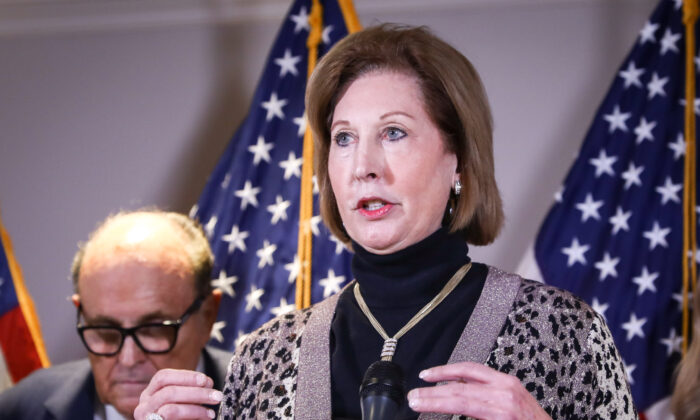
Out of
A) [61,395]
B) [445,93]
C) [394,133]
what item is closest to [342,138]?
[394,133]

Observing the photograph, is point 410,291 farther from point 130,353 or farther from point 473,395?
point 130,353

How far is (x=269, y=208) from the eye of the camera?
2.79m

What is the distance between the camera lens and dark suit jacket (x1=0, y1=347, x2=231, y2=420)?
8.35ft

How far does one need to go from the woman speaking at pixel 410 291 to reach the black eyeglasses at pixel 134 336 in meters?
0.81

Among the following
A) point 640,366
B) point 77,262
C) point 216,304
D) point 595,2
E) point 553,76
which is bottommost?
point 640,366

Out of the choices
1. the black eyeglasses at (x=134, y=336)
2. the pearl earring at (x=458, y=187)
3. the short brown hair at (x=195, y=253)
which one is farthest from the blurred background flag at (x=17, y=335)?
the pearl earring at (x=458, y=187)

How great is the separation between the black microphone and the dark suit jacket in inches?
56.6

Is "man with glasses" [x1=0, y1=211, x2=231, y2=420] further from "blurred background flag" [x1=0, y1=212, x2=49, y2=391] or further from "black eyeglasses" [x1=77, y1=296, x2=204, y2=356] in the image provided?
"blurred background flag" [x1=0, y1=212, x2=49, y2=391]

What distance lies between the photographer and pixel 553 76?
3.20m

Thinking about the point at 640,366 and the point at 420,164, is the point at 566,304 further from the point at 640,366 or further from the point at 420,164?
the point at 640,366

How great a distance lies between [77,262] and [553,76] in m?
1.78

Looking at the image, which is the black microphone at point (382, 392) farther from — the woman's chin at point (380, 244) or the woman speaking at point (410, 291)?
the woman's chin at point (380, 244)

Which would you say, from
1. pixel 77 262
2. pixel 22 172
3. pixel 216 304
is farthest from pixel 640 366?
pixel 22 172

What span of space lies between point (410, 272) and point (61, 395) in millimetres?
1443
